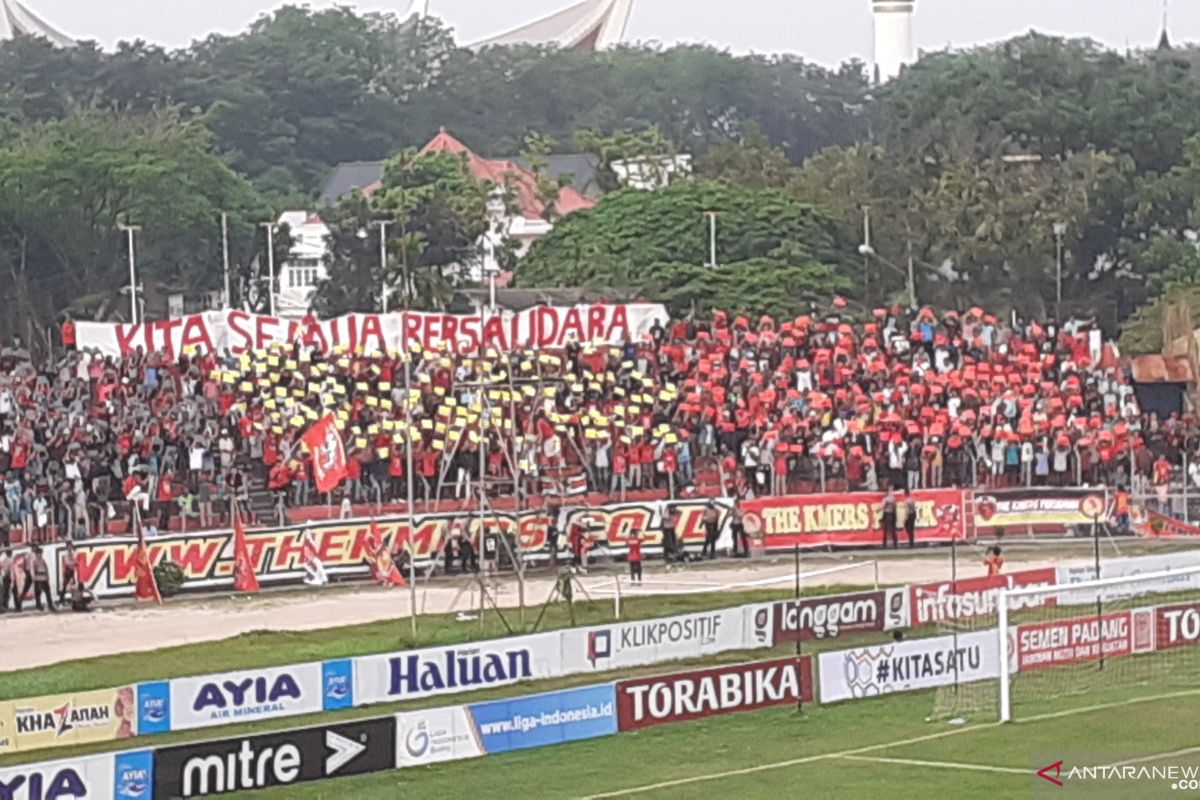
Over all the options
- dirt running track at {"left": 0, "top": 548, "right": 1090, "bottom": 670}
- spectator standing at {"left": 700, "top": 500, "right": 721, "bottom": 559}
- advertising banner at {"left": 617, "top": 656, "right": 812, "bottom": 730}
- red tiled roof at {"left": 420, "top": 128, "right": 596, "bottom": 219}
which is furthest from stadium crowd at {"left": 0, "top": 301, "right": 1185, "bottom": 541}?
red tiled roof at {"left": 420, "top": 128, "right": 596, "bottom": 219}

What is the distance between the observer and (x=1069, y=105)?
307ft

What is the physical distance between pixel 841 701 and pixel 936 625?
5485 mm

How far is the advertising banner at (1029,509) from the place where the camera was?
162 ft

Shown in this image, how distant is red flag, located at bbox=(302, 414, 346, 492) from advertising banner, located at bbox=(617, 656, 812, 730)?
669 inches

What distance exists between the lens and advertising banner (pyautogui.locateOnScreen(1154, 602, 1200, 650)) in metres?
31.7

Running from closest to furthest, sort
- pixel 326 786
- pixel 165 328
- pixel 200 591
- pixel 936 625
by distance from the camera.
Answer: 1. pixel 326 786
2. pixel 936 625
3. pixel 200 591
4. pixel 165 328

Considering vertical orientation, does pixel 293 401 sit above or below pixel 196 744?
above

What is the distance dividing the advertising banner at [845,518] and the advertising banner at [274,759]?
993 inches

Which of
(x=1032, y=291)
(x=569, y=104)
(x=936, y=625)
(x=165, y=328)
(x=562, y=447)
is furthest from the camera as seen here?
(x=569, y=104)

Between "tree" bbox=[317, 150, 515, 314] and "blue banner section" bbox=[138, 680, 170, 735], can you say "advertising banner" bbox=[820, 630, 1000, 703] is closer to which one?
"blue banner section" bbox=[138, 680, 170, 735]

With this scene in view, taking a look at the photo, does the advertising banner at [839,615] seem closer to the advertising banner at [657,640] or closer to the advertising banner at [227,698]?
the advertising banner at [657,640]

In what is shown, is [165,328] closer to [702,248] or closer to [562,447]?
[562,447]

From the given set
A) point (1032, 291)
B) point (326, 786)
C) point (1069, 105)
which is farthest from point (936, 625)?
point (1069, 105)

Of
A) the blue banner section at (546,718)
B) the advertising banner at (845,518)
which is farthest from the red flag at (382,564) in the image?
the blue banner section at (546,718)
